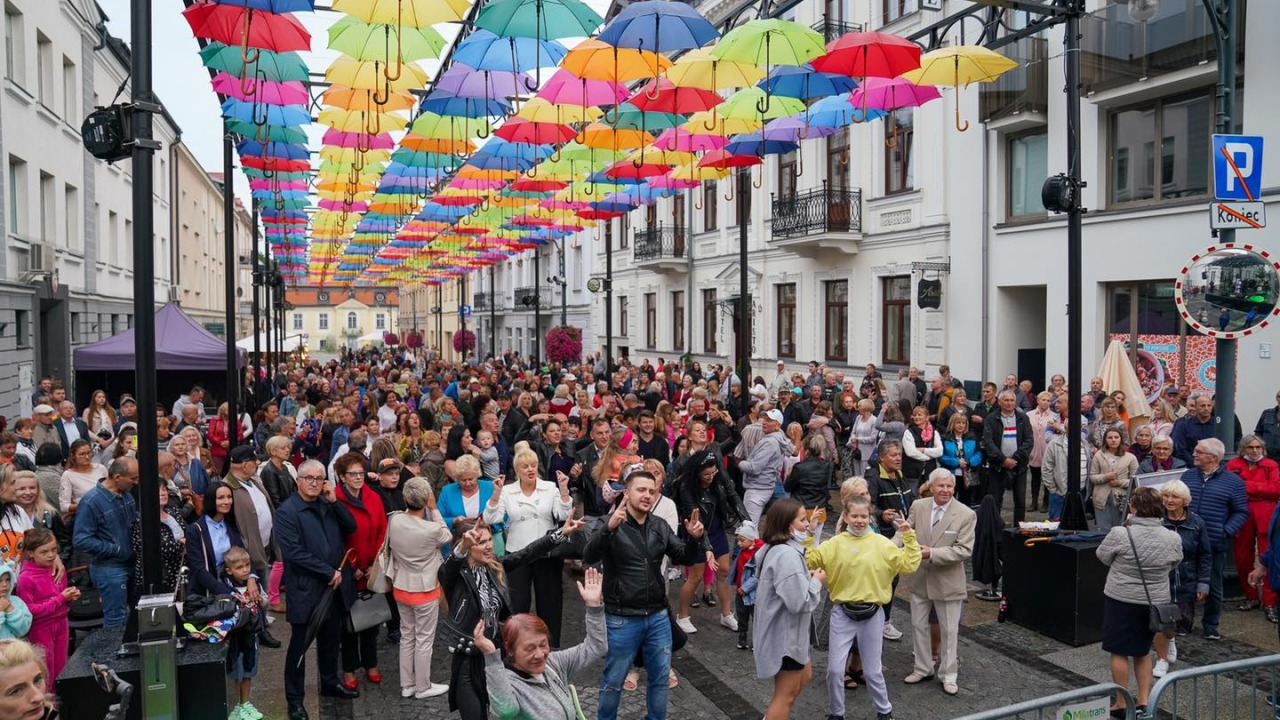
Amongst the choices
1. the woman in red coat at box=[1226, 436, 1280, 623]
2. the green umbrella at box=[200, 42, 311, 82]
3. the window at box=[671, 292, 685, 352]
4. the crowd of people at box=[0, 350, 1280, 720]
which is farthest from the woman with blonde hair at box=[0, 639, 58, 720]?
the window at box=[671, 292, 685, 352]

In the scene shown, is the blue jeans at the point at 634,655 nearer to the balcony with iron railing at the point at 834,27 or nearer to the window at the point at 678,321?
the balcony with iron railing at the point at 834,27

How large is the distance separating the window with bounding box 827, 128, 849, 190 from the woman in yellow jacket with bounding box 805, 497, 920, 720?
1687 centimetres

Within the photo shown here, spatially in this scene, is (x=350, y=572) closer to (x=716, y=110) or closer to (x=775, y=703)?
(x=775, y=703)

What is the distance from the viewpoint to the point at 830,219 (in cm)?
2138

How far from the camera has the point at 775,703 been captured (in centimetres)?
548

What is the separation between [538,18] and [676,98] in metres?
3.09

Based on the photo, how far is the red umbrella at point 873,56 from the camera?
993 cm

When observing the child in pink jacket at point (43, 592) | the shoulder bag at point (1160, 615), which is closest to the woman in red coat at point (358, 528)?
the child in pink jacket at point (43, 592)

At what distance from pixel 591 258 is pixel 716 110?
2925cm

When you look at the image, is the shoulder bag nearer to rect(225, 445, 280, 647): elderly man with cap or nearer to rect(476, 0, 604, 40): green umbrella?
rect(225, 445, 280, 647): elderly man with cap

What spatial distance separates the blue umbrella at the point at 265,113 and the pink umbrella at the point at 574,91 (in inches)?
151

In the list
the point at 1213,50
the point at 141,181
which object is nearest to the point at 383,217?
the point at 1213,50

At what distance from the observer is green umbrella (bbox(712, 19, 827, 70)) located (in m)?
10.1

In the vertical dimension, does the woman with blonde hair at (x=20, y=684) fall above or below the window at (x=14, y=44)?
below
